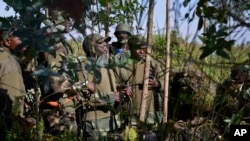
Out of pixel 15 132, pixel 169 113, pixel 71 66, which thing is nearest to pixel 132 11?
pixel 71 66

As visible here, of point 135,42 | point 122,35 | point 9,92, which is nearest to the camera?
point 135,42

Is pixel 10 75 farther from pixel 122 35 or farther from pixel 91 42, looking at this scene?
pixel 91 42

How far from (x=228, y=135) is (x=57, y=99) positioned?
1106 millimetres

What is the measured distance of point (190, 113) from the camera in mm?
2199

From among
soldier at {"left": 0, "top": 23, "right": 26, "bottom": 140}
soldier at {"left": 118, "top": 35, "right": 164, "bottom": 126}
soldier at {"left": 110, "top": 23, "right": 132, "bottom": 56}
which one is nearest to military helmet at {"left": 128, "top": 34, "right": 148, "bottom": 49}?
soldier at {"left": 118, "top": 35, "right": 164, "bottom": 126}

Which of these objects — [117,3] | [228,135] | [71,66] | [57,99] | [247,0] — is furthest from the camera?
[57,99]

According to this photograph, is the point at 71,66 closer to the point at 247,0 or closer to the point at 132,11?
the point at 132,11

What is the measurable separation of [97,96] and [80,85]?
37cm

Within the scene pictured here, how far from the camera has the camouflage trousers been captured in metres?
2.88

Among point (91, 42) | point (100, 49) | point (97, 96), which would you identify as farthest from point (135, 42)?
point (97, 96)

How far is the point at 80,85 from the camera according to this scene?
232 centimetres

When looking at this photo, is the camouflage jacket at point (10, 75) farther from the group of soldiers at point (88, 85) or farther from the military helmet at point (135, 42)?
the military helmet at point (135, 42)

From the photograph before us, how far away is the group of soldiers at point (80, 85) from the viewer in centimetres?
200

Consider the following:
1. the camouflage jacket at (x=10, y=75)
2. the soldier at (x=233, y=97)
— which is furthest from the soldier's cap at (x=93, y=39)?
the camouflage jacket at (x=10, y=75)
